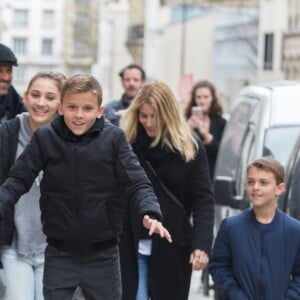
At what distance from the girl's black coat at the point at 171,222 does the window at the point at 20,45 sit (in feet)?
431

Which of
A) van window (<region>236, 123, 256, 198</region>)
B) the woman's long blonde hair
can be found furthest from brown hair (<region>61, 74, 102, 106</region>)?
van window (<region>236, 123, 256, 198</region>)

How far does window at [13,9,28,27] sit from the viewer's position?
138375 millimetres

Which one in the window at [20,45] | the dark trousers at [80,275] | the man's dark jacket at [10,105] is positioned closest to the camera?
the dark trousers at [80,275]

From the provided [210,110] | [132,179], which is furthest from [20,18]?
[132,179]

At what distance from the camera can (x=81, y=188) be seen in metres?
5.75

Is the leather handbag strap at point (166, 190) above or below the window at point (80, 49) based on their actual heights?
below

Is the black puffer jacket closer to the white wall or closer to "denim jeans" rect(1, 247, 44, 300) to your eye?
"denim jeans" rect(1, 247, 44, 300)

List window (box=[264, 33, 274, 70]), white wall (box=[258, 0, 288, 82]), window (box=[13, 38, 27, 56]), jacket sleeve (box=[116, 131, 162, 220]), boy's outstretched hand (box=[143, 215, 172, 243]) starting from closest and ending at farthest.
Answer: boy's outstretched hand (box=[143, 215, 172, 243]), jacket sleeve (box=[116, 131, 162, 220]), white wall (box=[258, 0, 288, 82]), window (box=[264, 33, 274, 70]), window (box=[13, 38, 27, 56])

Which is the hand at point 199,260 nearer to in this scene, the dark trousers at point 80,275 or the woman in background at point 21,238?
the woman in background at point 21,238

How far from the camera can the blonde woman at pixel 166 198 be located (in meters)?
7.12

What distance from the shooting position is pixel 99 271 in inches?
230

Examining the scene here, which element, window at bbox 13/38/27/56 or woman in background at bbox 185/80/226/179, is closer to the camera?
woman in background at bbox 185/80/226/179

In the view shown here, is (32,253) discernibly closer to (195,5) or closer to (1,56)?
(1,56)

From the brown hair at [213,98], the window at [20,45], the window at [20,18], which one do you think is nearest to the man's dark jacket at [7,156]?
the brown hair at [213,98]
